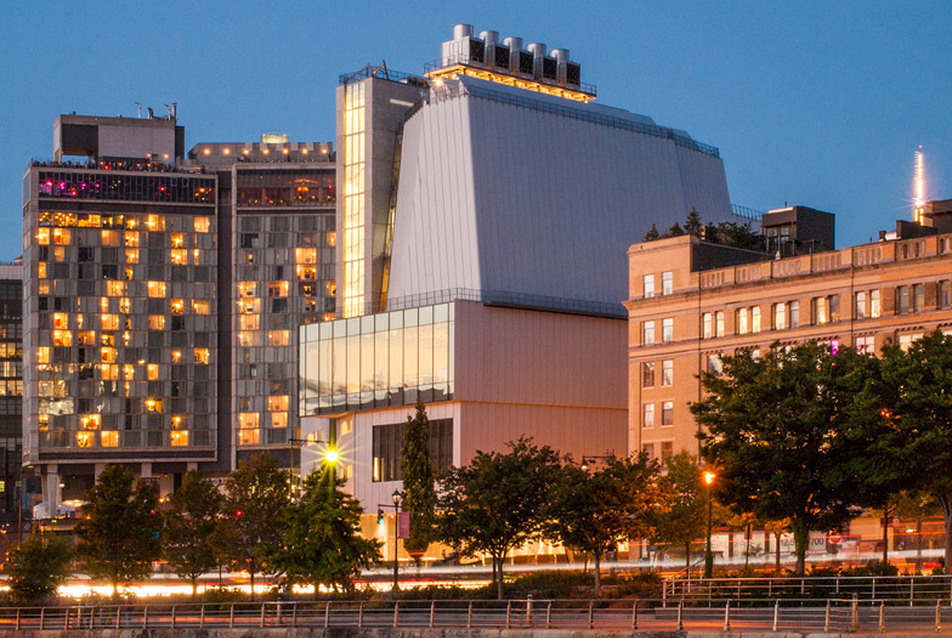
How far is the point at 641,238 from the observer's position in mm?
137375

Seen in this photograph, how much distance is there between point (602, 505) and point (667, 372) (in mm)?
32002

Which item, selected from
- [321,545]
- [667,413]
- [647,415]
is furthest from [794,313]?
[321,545]

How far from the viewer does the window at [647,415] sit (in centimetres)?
11106

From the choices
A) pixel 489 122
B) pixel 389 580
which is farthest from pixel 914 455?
pixel 489 122

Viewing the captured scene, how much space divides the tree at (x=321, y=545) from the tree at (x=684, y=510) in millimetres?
17629

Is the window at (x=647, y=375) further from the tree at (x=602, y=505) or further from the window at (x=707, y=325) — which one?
the tree at (x=602, y=505)

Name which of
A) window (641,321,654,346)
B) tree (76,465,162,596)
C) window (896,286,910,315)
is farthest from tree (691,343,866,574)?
tree (76,465,162,596)

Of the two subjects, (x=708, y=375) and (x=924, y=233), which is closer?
(x=708, y=375)

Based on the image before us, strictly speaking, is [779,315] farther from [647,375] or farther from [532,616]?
[532,616]

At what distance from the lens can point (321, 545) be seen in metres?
75.2

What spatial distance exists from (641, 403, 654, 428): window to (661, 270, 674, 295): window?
771 centimetres

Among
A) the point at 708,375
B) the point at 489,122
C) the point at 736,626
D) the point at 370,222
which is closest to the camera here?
the point at 736,626

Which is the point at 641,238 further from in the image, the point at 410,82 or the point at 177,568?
the point at 177,568

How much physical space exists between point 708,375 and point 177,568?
143ft
